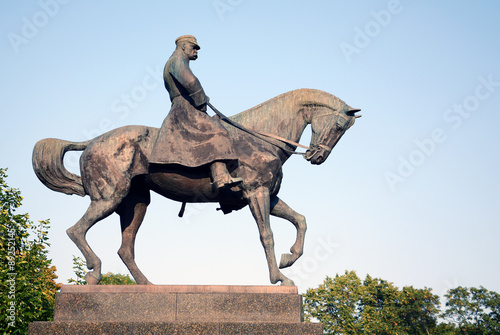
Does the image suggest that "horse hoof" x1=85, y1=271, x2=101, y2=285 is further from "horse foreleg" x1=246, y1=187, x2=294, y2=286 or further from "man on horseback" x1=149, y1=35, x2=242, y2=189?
"horse foreleg" x1=246, y1=187, x2=294, y2=286

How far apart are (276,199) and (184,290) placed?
8.21 feet

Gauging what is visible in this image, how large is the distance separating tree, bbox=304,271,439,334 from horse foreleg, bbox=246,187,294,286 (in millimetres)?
33838

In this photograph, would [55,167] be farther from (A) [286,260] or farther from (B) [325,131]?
(B) [325,131]

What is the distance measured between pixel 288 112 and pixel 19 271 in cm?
1279

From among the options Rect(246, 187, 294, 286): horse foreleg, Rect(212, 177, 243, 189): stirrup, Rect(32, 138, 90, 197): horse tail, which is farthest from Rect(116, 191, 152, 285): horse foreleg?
Rect(246, 187, 294, 286): horse foreleg

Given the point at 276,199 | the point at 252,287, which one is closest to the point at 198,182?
the point at 276,199

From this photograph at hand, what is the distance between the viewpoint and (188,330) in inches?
324

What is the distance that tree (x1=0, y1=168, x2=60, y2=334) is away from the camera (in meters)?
18.2

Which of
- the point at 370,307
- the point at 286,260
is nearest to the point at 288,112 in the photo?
the point at 286,260

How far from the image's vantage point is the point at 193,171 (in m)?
9.89

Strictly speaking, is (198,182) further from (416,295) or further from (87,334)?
(416,295)

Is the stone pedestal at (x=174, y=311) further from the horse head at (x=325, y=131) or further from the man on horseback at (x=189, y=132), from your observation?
the horse head at (x=325, y=131)

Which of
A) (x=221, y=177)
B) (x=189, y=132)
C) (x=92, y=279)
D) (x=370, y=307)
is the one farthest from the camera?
(x=370, y=307)

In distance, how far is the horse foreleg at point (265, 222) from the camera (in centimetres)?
963
